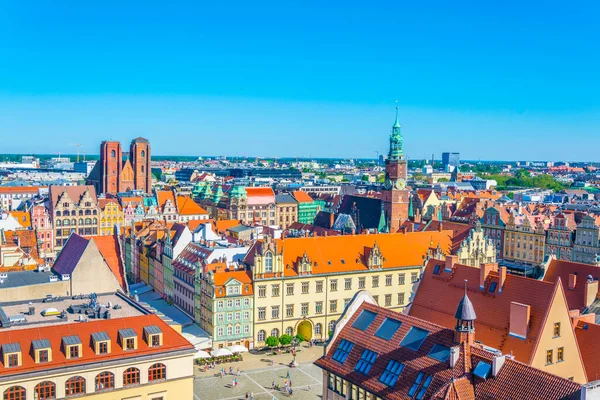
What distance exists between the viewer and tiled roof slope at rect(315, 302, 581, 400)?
38.7 meters

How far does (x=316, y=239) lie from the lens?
9550 centimetres

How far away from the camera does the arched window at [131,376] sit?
48.2m

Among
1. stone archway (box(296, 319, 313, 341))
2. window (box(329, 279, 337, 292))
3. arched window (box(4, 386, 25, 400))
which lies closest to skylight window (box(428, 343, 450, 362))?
arched window (box(4, 386, 25, 400))

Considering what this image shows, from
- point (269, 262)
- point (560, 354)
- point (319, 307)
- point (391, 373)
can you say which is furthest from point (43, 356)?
point (319, 307)

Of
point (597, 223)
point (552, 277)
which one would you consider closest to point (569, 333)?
point (552, 277)

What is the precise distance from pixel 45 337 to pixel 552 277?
56813 millimetres

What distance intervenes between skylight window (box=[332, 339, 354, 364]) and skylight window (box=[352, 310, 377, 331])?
1594 millimetres

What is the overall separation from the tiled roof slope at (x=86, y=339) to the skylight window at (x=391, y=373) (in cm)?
1538

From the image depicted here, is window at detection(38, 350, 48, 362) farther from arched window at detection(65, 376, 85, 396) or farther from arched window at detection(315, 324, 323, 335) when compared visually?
arched window at detection(315, 324, 323, 335)

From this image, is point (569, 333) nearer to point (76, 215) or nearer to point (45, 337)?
point (45, 337)

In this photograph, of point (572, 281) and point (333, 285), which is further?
point (333, 285)

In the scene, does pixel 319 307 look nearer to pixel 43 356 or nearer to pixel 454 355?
pixel 454 355

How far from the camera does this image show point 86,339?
4797 centimetres

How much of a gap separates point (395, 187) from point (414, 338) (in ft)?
344
